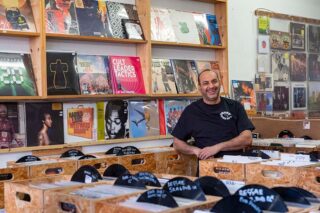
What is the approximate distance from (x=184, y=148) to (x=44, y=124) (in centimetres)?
108

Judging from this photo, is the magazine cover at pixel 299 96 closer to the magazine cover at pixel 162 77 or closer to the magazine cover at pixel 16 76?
the magazine cover at pixel 162 77

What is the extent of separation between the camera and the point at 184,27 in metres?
4.86

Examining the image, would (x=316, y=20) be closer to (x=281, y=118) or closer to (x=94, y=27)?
(x=281, y=118)

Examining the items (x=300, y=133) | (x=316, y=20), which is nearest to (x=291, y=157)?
(x=300, y=133)

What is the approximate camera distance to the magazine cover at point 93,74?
4.05 m

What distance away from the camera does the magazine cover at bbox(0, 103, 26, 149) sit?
365cm

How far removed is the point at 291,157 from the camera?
2.34 meters

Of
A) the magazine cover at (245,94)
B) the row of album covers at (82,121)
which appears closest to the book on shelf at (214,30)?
the magazine cover at (245,94)

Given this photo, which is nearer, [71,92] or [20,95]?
[20,95]

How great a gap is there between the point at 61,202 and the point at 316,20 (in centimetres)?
570

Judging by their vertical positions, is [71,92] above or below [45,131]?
above

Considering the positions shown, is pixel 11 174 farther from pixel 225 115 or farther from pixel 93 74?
pixel 225 115

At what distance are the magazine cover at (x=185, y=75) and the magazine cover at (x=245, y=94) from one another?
0.65 meters

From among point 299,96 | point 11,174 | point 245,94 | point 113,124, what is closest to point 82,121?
point 113,124
